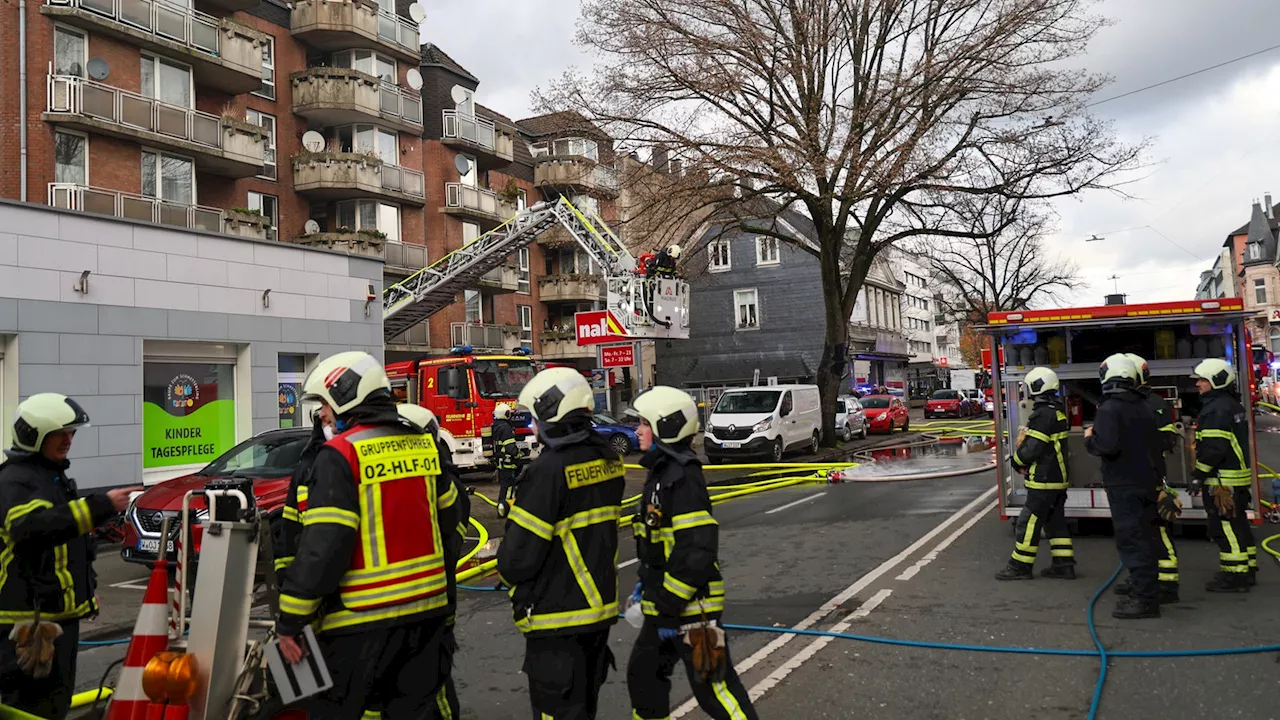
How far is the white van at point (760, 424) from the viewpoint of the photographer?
66.5ft

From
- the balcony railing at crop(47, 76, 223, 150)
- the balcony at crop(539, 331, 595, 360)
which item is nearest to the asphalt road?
the balcony railing at crop(47, 76, 223, 150)

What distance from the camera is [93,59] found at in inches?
795

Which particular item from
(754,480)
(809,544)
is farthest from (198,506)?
(754,480)

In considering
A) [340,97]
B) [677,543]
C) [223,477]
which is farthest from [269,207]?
[677,543]

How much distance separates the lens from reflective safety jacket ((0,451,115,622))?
3951 millimetres

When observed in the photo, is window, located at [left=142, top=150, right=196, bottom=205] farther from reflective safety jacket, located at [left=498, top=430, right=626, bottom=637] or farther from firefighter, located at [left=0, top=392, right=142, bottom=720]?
reflective safety jacket, located at [left=498, top=430, right=626, bottom=637]

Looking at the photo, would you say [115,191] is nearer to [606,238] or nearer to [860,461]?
[606,238]

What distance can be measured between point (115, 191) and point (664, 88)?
12.7 meters

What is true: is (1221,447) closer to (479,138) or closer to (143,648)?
(143,648)

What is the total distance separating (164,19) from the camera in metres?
21.6

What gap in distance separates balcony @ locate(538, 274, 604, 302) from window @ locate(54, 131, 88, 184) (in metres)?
20.2

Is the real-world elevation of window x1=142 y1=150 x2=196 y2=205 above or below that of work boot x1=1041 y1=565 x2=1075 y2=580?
above

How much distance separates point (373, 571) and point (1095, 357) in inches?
378

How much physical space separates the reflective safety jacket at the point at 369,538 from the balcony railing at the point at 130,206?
17.4 meters
